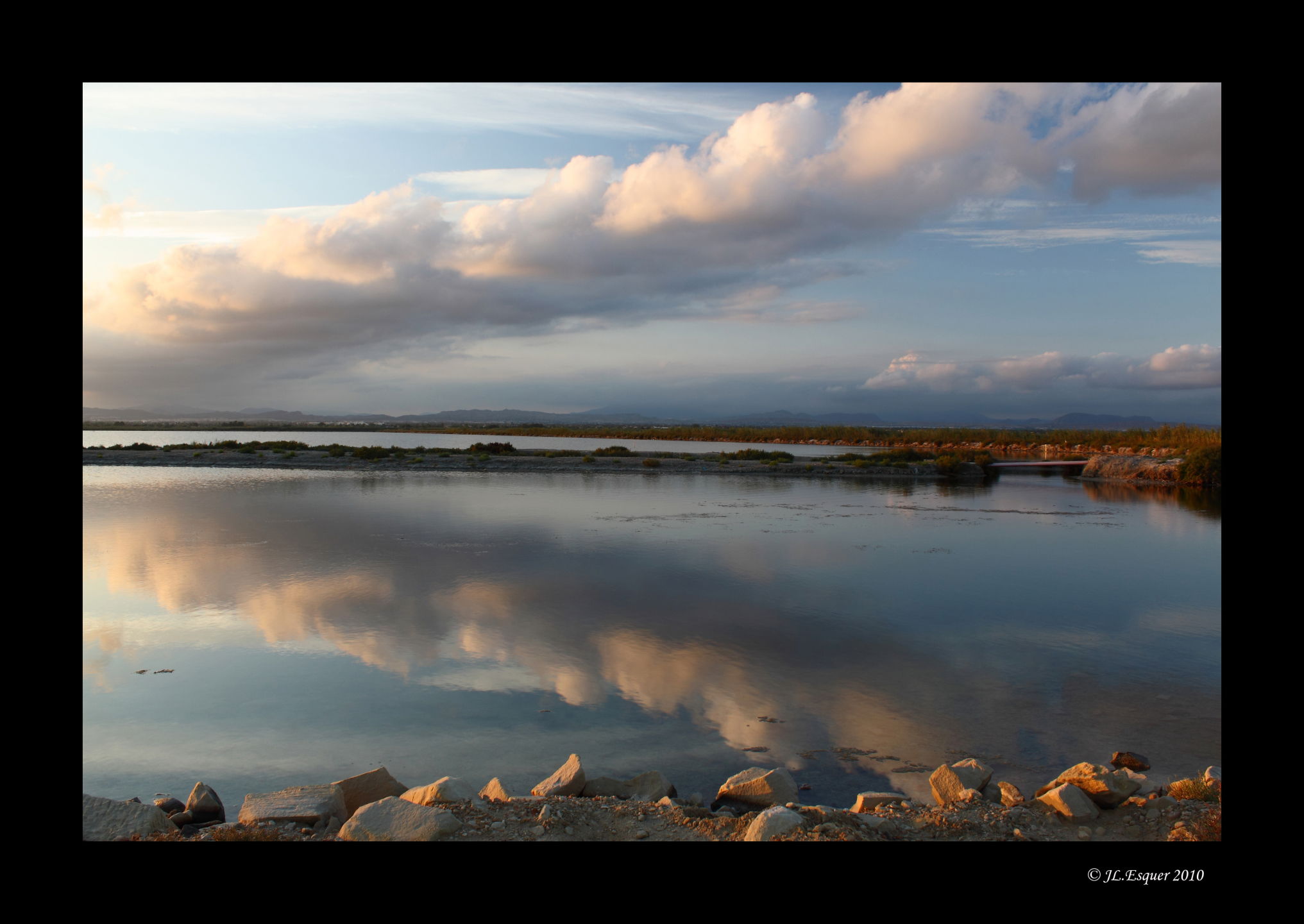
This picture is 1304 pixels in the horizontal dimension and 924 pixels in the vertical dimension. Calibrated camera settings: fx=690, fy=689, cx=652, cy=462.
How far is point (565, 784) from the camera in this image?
2.84 m

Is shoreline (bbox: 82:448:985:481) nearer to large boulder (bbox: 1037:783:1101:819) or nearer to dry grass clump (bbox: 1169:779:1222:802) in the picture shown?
dry grass clump (bbox: 1169:779:1222:802)

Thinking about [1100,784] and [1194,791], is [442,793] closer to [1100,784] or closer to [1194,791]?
[1100,784]

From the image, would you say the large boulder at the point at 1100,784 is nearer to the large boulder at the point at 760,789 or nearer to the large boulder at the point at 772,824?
the large boulder at the point at 760,789

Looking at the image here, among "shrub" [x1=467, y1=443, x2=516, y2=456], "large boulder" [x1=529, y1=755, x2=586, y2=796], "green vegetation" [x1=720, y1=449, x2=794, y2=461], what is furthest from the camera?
"shrub" [x1=467, y1=443, x2=516, y2=456]

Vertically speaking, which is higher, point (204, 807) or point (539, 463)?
point (539, 463)

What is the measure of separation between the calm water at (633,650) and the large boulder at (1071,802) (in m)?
0.43

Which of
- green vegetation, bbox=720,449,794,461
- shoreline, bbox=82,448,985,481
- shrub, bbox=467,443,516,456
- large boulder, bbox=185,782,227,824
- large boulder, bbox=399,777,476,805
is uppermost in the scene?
shrub, bbox=467,443,516,456

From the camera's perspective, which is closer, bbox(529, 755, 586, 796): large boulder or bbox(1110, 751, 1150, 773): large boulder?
bbox(529, 755, 586, 796): large boulder

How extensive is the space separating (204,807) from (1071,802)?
3.40 metres

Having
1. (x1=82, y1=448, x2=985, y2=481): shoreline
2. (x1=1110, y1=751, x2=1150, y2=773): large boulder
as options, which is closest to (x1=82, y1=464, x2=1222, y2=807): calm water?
(x1=1110, y1=751, x2=1150, y2=773): large boulder

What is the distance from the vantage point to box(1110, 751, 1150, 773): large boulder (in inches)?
129

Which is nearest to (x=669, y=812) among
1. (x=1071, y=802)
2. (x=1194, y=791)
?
(x=1071, y=802)

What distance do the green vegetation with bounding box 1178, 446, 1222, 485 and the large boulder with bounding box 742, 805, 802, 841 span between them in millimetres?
20806
